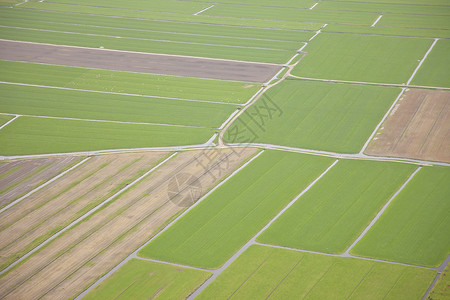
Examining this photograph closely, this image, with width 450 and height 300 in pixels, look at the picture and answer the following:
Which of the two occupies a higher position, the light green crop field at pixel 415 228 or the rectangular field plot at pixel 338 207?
the rectangular field plot at pixel 338 207

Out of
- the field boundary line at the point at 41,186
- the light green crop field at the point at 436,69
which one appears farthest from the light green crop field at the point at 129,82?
the light green crop field at the point at 436,69

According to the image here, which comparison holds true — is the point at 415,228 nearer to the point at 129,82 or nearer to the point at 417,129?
the point at 417,129

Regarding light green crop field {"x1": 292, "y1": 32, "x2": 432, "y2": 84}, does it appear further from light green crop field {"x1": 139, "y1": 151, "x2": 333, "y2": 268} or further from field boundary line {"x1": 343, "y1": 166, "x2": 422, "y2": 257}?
field boundary line {"x1": 343, "y1": 166, "x2": 422, "y2": 257}

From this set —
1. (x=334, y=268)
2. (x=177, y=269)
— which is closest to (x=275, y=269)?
(x=334, y=268)

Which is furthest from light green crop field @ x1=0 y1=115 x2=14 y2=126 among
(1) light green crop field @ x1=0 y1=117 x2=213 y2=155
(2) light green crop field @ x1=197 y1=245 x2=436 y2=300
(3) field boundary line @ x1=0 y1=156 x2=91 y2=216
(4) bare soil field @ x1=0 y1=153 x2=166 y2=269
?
(2) light green crop field @ x1=197 y1=245 x2=436 y2=300

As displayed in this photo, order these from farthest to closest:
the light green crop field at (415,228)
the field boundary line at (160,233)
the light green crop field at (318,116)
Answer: the light green crop field at (318,116) < the light green crop field at (415,228) < the field boundary line at (160,233)

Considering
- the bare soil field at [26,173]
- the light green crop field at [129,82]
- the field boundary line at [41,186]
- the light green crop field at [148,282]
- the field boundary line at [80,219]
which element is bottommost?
the light green crop field at [148,282]

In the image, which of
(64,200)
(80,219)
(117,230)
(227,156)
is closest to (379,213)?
(227,156)

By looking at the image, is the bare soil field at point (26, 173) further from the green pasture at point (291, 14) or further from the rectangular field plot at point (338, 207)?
the green pasture at point (291, 14)
